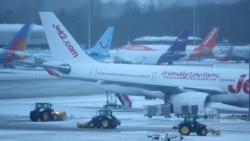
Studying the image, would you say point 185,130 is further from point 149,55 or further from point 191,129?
point 149,55

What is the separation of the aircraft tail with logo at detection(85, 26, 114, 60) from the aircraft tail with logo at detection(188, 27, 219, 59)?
270 inches

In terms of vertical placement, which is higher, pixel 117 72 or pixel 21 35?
pixel 21 35

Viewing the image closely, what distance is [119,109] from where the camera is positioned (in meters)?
41.1

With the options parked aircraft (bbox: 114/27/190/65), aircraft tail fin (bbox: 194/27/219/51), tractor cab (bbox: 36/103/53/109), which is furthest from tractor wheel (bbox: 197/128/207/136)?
parked aircraft (bbox: 114/27/190/65)

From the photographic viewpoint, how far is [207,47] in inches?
1978

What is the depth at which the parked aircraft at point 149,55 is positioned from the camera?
7138 centimetres

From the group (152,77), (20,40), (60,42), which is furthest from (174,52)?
(152,77)

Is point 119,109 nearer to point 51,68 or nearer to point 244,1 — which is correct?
point 51,68

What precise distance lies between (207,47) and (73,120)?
18.3 metres

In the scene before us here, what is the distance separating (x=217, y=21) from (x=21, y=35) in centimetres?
3397

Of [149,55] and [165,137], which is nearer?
[165,137]

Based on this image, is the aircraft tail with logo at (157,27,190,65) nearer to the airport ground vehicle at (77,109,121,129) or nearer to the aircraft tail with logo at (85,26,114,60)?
the aircraft tail with logo at (85,26,114,60)

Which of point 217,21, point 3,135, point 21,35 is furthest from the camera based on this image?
point 21,35

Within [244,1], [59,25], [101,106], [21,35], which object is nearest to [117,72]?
[101,106]
